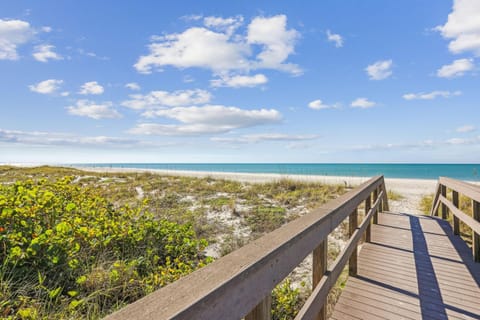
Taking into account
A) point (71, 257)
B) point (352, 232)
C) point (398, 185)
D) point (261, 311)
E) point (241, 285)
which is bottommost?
point (398, 185)

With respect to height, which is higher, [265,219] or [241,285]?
[241,285]

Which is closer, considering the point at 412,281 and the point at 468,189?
the point at 412,281

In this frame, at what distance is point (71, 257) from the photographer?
9.34ft

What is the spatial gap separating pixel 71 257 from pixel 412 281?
149 inches

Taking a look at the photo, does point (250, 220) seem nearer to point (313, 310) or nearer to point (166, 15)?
point (313, 310)

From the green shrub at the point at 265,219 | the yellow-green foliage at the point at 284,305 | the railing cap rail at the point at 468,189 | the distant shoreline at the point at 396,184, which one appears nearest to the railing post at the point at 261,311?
the yellow-green foliage at the point at 284,305

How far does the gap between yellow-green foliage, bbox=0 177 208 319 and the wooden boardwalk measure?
1.78 metres

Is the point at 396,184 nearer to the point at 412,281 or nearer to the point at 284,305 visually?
the point at 412,281

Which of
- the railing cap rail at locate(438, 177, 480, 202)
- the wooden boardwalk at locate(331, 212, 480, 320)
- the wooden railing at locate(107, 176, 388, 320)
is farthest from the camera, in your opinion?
the railing cap rail at locate(438, 177, 480, 202)

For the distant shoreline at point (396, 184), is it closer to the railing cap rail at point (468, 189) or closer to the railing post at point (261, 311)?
the railing cap rail at point (468, 189)

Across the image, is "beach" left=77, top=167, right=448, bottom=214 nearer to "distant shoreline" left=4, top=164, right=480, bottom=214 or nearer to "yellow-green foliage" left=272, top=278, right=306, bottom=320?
"distant shoreline" left=4, top=164, right=480, bottom=214

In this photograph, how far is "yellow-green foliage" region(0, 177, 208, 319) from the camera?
230 centimetres

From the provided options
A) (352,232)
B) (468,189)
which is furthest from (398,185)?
(352,232)

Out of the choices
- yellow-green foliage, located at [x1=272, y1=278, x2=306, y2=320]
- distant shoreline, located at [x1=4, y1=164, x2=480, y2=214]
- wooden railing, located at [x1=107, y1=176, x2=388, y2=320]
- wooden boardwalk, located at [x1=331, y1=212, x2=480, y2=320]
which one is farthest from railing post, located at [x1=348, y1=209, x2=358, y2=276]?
distant shoreline, located at [x1=4, y1=164, x2=480, y2=214]
